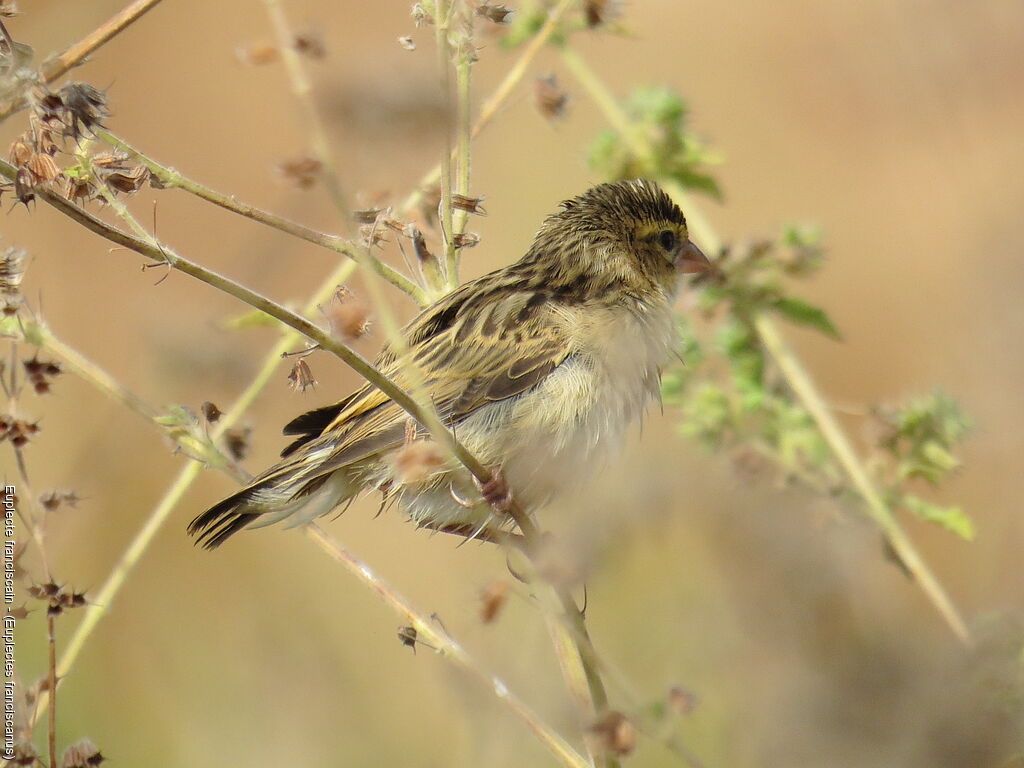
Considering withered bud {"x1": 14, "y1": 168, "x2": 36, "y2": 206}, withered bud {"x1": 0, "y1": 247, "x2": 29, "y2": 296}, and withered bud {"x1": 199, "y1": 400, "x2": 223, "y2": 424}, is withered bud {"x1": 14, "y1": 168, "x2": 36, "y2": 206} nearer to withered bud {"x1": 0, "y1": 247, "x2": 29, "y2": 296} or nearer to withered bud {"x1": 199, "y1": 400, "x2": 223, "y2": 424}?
withered bud {"x1": 0, "y1": 247, "x2": 29, "y2": 296}

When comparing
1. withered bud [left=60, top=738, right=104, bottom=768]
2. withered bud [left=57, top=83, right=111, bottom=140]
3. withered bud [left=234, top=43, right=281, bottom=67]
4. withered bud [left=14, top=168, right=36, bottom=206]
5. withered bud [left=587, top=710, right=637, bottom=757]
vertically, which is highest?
withered bud [left=234, top=43, right=281, bottom=67]

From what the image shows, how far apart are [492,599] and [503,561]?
2.08 metres

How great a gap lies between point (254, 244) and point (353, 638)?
200 centimetres

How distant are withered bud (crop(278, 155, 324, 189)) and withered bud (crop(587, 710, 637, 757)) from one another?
98 centimetres

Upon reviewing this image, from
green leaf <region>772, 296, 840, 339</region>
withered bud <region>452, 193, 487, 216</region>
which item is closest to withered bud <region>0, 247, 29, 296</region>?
withered bud <region>452, 193, 487, 216</region>

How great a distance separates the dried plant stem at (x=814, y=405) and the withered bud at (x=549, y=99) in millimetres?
945

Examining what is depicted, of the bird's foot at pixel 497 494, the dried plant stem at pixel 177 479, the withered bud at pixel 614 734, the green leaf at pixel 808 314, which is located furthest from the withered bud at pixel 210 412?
the green leaf at pixel 808 314

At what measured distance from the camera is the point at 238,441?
2.88 m

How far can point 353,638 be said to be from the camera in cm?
523

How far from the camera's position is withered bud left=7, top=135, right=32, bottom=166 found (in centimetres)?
176

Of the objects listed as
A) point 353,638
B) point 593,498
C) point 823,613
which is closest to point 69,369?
point 593,498

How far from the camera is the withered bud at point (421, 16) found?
2330 millimetres

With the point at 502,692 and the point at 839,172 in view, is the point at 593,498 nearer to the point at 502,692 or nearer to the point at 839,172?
the point at 502,692

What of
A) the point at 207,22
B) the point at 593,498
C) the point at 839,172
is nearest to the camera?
the point at 593,498
